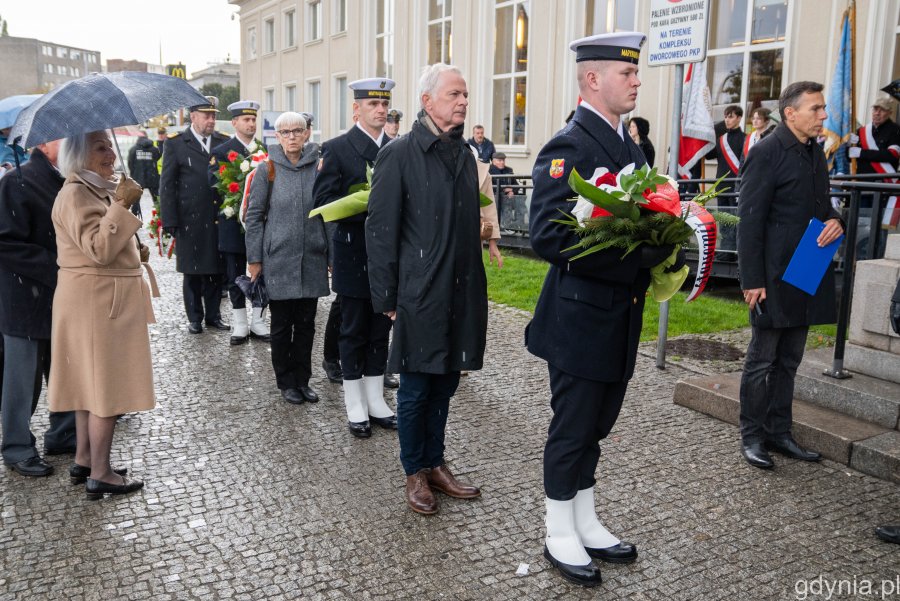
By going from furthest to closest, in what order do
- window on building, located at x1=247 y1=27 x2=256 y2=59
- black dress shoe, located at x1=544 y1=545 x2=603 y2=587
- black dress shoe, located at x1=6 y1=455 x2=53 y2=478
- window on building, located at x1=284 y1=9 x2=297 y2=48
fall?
1. window on building, located at x1=247 y1=27 x2=256 y2=59
2. window on building, located at x1=284 y1=9 x2=297 y2=48
3. black dress shoe, located at x1=6 y1=455 x2=53 y2=478
4. black dress shoe, located at x1=544 y1=545 x2=603 y2=587

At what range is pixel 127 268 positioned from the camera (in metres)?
4.12

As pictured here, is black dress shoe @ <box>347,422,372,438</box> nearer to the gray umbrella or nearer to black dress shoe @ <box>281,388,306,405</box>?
black dress shoe @ <box>281,388,306,405</box>

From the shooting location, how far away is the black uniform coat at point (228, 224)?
7.69 m

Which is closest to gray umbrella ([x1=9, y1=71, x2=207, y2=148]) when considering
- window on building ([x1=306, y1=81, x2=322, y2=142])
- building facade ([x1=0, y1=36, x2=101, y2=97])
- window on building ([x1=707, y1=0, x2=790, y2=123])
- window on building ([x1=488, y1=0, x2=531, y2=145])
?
window on building ([x1=707, y1=0, x2=790, y2=123])

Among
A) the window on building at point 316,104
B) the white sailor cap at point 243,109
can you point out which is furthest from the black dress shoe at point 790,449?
the window on building at point 316,104

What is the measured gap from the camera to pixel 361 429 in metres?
5.15

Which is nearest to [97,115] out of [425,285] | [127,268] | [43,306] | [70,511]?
[127,268]

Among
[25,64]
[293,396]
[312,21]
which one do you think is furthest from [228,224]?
Result: [25,64]

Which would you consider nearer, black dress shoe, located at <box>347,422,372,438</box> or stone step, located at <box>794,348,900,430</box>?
stone step, located at <box>794,348,900,430</box>

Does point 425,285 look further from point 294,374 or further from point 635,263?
point 294,374

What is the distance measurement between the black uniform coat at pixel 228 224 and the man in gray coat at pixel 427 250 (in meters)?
3.93

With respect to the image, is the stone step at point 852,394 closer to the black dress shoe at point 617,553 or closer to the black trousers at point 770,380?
the black trousers at point 770,380

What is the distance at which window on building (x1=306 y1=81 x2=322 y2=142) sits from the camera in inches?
1169

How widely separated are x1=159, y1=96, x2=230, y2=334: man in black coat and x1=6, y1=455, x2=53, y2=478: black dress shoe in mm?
3693
